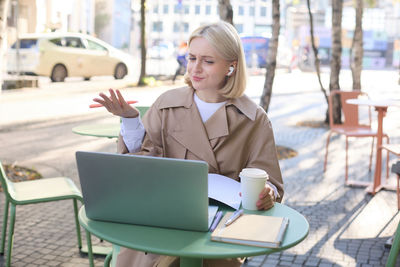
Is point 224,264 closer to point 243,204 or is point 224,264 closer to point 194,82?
point 243,204

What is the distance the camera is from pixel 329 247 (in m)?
4.27

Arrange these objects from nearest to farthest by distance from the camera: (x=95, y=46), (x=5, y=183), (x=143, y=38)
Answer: (x=5, y=183) → (x=143, y=38) → (x=95, y=46)

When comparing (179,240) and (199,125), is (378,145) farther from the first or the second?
(179,240)

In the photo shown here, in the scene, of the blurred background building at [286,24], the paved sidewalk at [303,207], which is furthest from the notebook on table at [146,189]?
the blurred background building at [286,24]

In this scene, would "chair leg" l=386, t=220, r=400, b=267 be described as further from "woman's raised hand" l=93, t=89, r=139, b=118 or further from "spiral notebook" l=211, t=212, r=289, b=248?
"woman's raised hand" l=93, t=89, r=139, b=118

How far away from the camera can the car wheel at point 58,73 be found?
18562 millimetres

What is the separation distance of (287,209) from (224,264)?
36cm

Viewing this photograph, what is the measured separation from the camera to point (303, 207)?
5.39m

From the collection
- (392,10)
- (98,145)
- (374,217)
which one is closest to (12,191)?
(374,217)

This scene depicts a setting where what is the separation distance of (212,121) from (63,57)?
55.2 ft

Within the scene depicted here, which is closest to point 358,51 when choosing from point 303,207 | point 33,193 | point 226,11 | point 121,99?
point 226,11

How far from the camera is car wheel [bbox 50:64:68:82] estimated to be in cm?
1856

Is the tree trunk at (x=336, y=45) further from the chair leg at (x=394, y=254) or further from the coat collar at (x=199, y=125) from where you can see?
the coat collar at (x=199, y=125)

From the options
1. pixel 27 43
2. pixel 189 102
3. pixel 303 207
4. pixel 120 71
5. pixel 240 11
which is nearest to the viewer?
pixel 189 102
